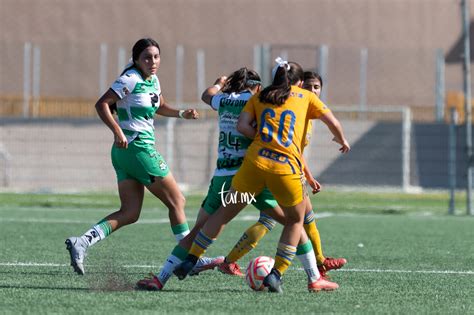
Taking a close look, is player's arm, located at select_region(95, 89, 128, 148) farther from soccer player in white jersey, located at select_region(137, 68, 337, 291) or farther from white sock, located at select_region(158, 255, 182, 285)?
white sock, located at select_region(158, 255, 182, 285)

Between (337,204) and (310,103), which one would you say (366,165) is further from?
(310,103)

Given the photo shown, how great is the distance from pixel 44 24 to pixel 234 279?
30.6 metres

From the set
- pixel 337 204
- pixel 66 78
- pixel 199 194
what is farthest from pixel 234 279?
pixel 66 78

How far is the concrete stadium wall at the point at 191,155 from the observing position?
79.1ft

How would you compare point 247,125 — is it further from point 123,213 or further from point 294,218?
point 123,213

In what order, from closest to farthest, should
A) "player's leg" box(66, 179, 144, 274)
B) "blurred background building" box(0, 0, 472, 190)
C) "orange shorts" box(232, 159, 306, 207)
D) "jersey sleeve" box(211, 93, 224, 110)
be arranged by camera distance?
"orange shorts" box(232, 159, 306, 207) < "jersey sleeve" box(211, 93, 224, 110) < "player's leg" box(66, 179, 144, 274) < "blurred background building" box(0, 0, 472, 190)

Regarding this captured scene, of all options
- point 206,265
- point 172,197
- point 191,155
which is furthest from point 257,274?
point 191,155

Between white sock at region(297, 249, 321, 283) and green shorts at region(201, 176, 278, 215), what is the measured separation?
1.77ft

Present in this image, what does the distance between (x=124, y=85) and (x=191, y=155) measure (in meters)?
15.8

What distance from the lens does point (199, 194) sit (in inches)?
938

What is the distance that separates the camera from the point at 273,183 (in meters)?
8.33

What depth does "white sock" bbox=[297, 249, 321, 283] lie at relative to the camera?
28.3ft

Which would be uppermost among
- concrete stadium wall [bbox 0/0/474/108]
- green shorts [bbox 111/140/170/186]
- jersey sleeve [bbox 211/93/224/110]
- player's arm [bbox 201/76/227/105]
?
concrete stadium wall [bbox 0/0/474/108]

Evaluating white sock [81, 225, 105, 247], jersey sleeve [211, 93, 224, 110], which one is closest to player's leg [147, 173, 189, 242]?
A: white sock [81, 225, 105, 247]
